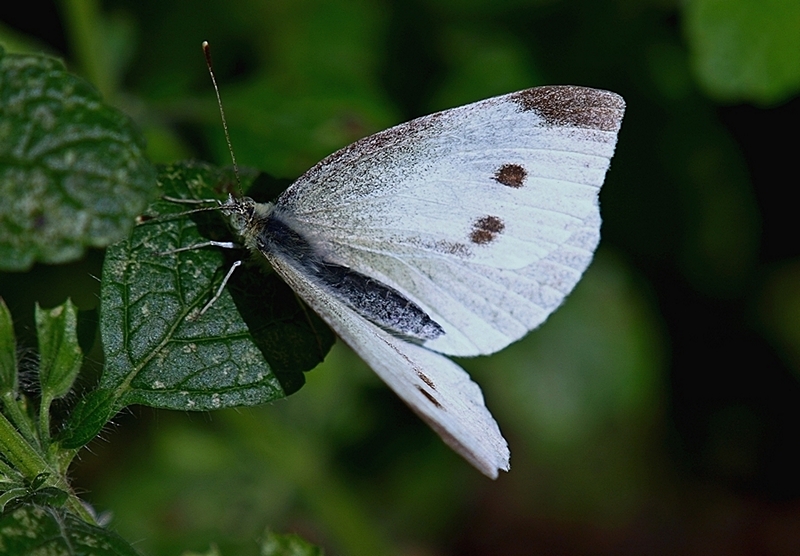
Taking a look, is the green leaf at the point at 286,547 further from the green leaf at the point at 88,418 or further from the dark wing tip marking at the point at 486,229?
the dark wing tip marking at the point at 486,229

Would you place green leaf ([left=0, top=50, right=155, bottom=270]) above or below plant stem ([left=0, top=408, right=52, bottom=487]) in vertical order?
above

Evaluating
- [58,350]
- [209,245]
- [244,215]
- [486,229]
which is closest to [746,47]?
[486,229]

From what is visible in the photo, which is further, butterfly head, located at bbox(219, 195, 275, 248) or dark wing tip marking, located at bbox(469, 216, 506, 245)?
dark wing tip marking, located at bbox(469, 216, 506, 245)

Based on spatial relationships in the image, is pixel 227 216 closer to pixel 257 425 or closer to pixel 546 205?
pixel 546 205

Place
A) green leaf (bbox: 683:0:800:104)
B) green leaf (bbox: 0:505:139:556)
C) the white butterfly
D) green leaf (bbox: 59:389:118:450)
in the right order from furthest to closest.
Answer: green leaf (bbox: 683:0:800:104) < the white butterfly < green leaf (bbox: 59:389:118:450) < green leaf (bbox: 0:505:139:556)

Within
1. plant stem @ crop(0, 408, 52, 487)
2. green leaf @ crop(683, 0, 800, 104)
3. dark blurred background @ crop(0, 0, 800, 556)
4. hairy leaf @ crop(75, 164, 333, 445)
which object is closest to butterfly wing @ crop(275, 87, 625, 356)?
hairy leaf @ crop(75, 164, 333, 445)

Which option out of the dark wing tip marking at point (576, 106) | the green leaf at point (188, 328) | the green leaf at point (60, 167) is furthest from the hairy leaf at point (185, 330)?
the dark wing tip marking at point (576, 106)

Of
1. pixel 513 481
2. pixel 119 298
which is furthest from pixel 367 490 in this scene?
pixel 119 298

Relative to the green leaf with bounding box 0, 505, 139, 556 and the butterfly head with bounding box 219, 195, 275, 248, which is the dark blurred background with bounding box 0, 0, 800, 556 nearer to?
the butterfly head with bounding box 219, 195, 275, 248

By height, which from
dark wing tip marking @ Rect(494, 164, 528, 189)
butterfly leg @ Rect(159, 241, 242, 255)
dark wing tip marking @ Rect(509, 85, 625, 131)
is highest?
dark wing tip marking @ Rect(509, 85, 625, 131)
